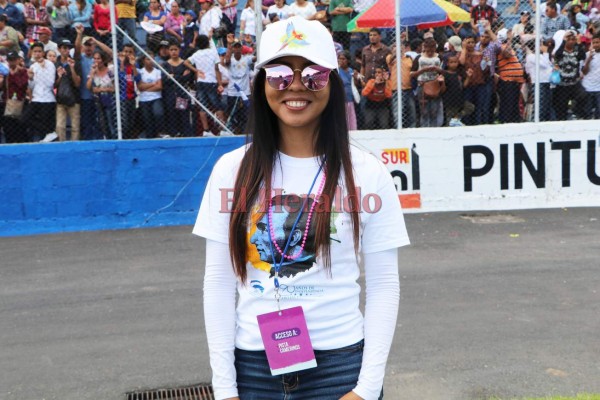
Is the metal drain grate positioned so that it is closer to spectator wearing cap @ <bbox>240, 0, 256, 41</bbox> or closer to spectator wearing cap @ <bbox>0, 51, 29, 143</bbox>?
spectator wearing cap @ <bbox>0, 51, 29, 143</bbox>

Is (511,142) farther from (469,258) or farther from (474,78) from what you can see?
(469,258)

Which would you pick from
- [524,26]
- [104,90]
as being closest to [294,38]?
[104,90]

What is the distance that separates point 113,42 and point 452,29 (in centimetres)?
552

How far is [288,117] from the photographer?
8.06 ft

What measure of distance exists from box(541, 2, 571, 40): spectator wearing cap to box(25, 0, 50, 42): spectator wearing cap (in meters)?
8.06

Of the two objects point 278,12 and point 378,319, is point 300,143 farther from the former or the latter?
point 278,12

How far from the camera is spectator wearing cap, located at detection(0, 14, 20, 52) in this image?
40.5ft

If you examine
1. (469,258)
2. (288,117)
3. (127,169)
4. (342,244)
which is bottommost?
(469,258)

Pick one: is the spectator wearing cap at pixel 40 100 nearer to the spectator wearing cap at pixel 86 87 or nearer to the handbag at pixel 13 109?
the handbag at pixel 13 109

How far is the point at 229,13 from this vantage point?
14453 millimetres

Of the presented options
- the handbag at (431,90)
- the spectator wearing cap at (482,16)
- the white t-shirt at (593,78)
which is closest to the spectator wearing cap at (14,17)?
the handbag at (431,90)

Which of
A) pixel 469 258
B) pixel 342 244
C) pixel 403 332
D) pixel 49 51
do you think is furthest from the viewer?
pixel 49 51

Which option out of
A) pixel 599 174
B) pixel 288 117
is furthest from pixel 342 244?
pixel 599 174

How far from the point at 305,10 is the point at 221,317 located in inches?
455
